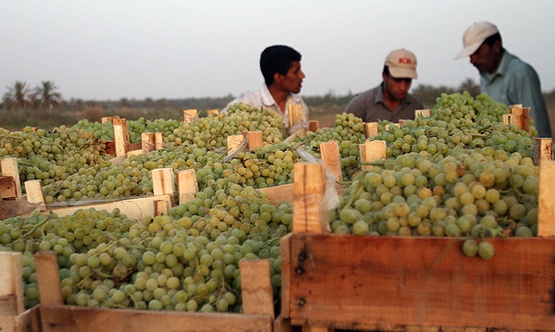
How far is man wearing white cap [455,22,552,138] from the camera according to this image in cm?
548

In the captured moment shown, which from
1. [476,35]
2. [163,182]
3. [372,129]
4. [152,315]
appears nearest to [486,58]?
[476,35]

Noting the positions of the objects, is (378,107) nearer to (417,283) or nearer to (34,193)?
(34,193)

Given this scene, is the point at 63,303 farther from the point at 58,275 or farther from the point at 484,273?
the point at 484,273

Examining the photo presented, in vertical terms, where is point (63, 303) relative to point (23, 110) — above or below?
below

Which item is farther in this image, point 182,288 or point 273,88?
point 273,88

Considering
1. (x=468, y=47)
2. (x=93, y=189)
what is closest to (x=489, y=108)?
(x=468, y=47)

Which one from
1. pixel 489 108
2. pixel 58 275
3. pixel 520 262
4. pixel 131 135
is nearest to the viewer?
pixel 520 262

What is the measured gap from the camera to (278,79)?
5883 millimetres

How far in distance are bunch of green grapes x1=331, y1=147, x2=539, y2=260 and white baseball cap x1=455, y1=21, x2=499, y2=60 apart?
4.25 meters

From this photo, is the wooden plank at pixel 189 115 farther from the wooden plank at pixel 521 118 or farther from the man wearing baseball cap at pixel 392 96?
the wooden plank at pixel 521 118

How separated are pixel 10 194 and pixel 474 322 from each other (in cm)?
247

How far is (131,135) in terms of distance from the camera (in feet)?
15.9

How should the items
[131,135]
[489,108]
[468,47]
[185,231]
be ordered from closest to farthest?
[185,231]
[489,108]
[131,135]
[468,47]

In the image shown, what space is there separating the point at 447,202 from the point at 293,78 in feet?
14.7
